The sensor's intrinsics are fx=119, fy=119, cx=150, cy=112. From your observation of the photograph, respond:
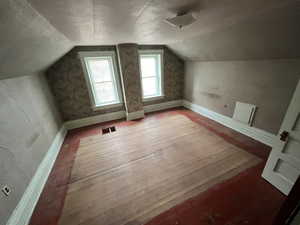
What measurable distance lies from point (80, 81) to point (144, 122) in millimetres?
2045

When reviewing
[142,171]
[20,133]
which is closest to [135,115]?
[142,171]

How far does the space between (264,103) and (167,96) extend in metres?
2.58

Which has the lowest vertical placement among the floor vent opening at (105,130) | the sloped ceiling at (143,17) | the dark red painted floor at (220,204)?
the dark red painted floor at (220,204)

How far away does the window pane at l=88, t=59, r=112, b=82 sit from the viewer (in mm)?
3264

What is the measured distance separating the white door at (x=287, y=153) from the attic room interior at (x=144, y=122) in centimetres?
1

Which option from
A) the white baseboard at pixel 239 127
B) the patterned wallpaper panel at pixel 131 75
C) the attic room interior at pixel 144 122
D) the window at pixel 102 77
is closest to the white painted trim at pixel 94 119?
the attic room interior at pixel 144 122

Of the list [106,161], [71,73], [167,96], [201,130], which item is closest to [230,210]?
[201,130]

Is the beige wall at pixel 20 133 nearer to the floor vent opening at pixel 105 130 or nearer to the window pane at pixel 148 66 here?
the floor vent opening at pixel 105 130

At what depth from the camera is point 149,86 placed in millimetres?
4055

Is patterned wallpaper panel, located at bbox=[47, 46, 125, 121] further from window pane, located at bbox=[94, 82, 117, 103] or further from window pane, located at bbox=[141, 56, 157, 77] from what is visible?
window pane, located at bbox=[141, 56, 157, 77]

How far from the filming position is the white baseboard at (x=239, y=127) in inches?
90.7

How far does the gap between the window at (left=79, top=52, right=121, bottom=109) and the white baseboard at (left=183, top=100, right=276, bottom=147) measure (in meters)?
2.64

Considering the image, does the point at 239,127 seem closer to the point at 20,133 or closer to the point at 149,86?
→ the point at 149,86

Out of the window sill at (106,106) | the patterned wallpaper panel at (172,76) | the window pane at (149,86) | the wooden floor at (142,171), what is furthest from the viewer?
the window pane at (149,86)
